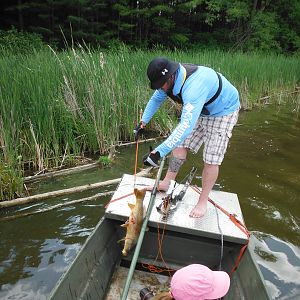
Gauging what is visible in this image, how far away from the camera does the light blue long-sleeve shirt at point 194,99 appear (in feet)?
9.49

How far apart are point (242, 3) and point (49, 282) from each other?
784 inches

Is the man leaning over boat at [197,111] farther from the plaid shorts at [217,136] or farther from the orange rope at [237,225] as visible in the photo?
the orange rope at [237,225]

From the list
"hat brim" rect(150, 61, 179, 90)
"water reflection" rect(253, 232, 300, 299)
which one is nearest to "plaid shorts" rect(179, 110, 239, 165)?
"hat brim" rect(150, 61, 179, 90)

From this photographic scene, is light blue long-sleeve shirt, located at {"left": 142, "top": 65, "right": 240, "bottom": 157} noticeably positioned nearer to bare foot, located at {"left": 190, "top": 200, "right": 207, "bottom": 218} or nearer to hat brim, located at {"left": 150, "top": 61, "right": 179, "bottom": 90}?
hat brim, located at {"left": 150, "top": 61, "right": 179, "bottom": 90}

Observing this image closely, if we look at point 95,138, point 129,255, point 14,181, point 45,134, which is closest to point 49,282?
point 129,255

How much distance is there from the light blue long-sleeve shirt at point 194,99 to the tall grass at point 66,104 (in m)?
2.43

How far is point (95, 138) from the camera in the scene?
610 centimetres

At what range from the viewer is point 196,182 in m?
5.59

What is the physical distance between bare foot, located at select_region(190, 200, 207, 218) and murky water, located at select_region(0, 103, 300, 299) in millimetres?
988

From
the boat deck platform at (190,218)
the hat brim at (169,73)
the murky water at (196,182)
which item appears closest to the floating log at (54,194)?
the murky water at (196,182)

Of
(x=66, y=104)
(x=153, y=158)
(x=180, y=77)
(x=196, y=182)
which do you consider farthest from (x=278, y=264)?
(x=66, y=104)

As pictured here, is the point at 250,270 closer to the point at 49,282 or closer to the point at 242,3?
the point at 49,282

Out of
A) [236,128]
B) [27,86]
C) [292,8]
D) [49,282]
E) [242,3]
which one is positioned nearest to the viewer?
[49,282]

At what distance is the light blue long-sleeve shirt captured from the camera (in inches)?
114
